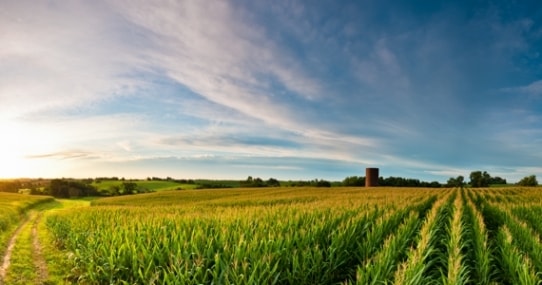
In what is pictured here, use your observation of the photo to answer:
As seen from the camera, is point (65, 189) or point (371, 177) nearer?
point (65, 189)

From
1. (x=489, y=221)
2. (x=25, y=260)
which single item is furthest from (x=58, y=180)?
(x=489, y=221)

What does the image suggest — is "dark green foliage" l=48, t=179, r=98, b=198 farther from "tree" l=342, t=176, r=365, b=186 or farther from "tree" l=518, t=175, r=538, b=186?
"tree" l=518, t=175, r=538, b=186

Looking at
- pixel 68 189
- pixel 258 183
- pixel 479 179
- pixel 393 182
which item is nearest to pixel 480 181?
pixel 479 179

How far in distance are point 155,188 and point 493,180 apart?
12301 cm

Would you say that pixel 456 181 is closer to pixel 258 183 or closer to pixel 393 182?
pixel 393 182

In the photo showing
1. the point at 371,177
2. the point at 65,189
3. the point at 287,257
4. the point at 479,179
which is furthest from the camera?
the point at 479,179

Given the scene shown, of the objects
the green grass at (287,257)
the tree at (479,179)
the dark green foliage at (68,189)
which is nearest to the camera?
the green grass at (287,257)

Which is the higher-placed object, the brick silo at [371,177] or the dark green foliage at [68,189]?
the brick silo at [371,177]

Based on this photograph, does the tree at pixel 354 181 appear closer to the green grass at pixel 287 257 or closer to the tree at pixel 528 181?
the tree at pixel 528 181

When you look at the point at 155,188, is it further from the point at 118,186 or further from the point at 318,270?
the point at 318,270

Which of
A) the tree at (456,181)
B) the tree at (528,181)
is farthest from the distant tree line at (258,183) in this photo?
the tree at (528,181)

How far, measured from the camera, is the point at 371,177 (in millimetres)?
122500

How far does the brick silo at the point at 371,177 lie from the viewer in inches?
4781

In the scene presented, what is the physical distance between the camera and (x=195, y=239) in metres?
7.81
